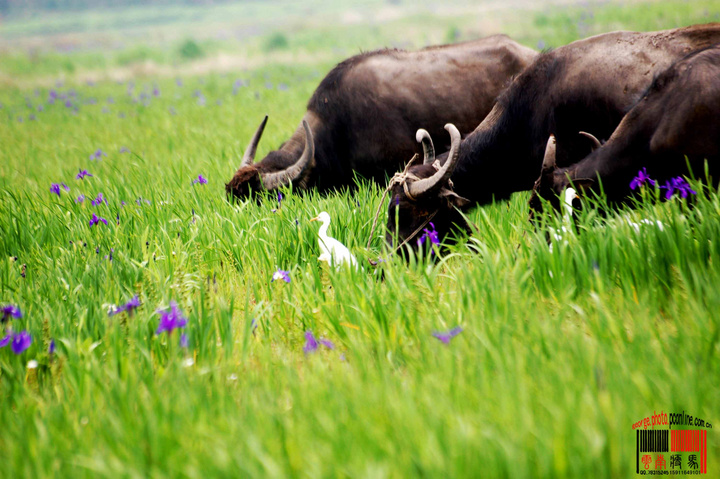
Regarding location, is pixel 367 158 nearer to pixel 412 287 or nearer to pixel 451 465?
pixel 412 287

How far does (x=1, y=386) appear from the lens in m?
2.06

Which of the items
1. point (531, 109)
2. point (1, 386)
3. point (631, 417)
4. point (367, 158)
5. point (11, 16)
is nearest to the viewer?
point (631, 417)

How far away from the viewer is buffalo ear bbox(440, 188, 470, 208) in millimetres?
3725

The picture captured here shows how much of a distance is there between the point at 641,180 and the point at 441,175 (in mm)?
1226

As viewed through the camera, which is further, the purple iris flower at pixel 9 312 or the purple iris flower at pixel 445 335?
the purple iris flower at pixel 9 312

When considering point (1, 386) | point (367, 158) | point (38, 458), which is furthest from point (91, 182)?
point (38, 458)

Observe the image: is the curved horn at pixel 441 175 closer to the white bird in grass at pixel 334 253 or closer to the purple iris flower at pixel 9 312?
the white bird in grass at pixel 334 253

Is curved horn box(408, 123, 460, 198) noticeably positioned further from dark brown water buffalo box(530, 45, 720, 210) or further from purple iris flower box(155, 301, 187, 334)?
purple iris flower box(155, 301, 187, 334)

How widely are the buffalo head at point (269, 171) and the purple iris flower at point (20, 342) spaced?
267 cm

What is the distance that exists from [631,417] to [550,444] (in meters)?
0.29

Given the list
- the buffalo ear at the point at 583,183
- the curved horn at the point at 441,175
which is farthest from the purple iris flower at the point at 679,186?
the curved horn at the point at 441,175

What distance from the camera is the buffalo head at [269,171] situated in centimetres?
485

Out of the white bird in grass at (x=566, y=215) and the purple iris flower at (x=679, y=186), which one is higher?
the purple iris flower at (x=679, y=186)

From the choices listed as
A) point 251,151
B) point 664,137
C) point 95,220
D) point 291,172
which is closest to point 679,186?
point 664,137
